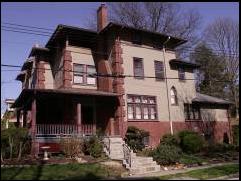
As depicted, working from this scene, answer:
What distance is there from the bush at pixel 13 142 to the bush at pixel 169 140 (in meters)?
11.2

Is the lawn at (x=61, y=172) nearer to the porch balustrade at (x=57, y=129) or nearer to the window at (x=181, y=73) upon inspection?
the porch balustrade at (x=57, y=129)

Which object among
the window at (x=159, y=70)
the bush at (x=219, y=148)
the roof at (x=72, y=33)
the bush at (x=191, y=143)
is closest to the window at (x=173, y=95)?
the window at (x=159, y=70)

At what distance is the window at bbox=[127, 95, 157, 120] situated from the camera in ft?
90.8

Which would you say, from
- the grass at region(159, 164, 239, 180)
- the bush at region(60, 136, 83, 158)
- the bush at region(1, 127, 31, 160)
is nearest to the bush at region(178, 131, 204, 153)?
the grass at region(159, 164, 239, 180)

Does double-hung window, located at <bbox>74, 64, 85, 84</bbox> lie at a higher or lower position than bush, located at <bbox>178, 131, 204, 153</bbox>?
higher

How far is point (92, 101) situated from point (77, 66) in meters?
3.08

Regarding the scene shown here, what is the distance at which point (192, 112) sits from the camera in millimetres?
32750

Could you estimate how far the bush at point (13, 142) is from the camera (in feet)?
64.5

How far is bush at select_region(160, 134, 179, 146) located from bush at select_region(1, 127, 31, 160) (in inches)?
441

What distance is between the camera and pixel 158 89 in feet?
97.7

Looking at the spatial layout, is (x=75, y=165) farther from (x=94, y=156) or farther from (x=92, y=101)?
(x=92, y=101)

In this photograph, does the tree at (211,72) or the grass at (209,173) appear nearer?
the grass at (209,173)

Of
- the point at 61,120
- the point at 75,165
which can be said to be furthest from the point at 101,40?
the point at 75,165

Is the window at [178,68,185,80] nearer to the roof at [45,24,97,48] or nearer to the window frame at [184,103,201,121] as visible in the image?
the window frame at [184,103,201,121]
